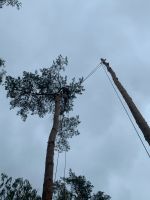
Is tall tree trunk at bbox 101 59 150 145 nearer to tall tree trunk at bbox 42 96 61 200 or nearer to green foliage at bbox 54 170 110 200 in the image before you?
tall tree trunk at bbox 42 96 61 200

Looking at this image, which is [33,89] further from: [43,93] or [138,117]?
[138,117]

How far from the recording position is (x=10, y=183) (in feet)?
129

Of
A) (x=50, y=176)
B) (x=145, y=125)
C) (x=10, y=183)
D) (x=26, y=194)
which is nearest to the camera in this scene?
(x=145, y=125)

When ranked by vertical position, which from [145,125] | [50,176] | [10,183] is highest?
[10,183]

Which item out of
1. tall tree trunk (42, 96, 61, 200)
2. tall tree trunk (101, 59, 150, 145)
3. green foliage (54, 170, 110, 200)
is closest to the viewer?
tall tree trunk (101, 59, 150, 145)

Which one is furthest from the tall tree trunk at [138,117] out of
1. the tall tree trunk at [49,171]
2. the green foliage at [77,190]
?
the green foliage at [77,190]

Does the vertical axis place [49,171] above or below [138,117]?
above

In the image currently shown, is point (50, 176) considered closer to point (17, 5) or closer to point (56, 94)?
point (56, 94)

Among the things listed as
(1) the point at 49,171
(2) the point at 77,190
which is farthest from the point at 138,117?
(2) the point at 77,190

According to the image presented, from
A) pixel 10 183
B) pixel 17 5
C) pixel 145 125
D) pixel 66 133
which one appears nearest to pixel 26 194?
pixel 10 183

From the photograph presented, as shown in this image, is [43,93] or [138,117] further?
[43,93]

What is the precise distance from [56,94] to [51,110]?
4.75 feet

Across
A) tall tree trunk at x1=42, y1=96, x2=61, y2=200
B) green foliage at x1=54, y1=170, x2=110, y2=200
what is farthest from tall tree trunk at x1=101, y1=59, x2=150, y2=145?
green foliage at x1=54, y1=170, x2=110, y2=200

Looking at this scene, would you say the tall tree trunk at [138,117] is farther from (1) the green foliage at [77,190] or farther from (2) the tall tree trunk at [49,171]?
(1) the green foliage at [77,190]
